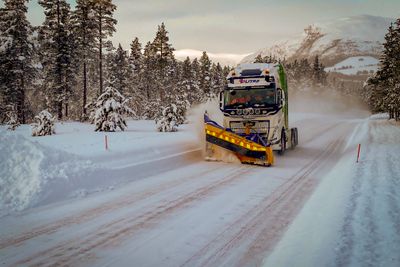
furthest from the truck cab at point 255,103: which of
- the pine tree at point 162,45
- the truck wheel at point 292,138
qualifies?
the pine tree at point 162,45

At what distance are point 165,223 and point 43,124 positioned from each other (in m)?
19.7

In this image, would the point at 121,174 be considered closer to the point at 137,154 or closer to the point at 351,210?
the point at 137,154

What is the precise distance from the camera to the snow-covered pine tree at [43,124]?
2307 centimetres

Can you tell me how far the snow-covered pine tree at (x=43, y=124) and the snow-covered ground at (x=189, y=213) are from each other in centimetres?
1254

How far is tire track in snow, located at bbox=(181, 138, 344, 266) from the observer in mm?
4961

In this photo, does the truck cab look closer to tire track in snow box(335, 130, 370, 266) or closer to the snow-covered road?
the snow-covered road

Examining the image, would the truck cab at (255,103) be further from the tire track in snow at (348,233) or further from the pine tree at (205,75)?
the pine tree at (205,75)

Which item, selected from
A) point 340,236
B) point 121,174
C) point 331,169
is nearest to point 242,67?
point 331,169

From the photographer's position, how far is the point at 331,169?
1255cm

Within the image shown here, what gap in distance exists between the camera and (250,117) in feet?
46.0

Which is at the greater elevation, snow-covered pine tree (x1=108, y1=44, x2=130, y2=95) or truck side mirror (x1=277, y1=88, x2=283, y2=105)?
snow-covered pine tree (x1=108, y1=44, x2=130, y2=95)

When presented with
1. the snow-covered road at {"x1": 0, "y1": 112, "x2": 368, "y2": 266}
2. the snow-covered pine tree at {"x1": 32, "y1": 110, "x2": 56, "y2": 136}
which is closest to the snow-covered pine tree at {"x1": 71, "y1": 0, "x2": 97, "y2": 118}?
the snow-covered pine tree at {"x1": 32, "y1": 110, "x2": 56, "y2": 136}

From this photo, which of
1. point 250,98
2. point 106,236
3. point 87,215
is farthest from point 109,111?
point 106,236

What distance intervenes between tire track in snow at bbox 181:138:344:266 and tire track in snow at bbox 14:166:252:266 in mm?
1407
